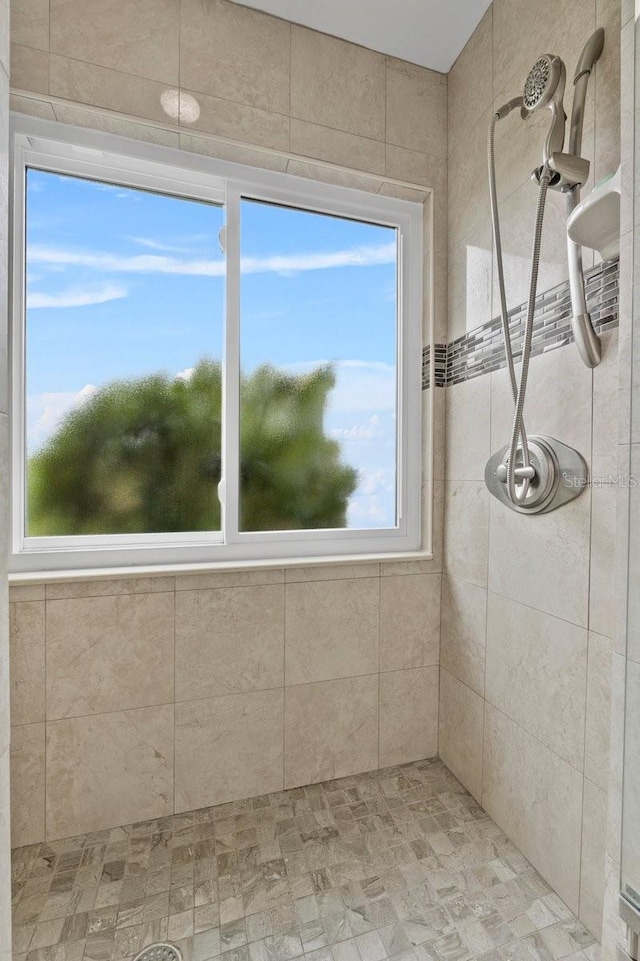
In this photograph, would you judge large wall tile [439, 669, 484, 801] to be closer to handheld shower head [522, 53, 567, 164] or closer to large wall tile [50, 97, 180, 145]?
large wall tile [50, 97, 180, 145]

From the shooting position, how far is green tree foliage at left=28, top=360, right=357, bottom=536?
139 cm

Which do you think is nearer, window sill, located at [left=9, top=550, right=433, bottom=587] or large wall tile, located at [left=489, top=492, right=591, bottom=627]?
large wall tile, located at [left=489, top=492, right=591, bottom=627]

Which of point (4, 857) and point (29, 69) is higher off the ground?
point (29, 69)

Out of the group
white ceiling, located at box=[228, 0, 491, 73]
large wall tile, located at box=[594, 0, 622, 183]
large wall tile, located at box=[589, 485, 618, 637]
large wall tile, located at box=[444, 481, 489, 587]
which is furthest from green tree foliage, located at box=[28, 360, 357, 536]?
white ceiling, located at box=[228, 0, 491, 73]

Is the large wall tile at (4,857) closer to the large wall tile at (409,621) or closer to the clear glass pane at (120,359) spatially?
the clear glass pane at (120,359)

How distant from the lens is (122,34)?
130 centimetres

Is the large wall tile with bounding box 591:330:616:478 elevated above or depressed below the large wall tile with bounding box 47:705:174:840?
above

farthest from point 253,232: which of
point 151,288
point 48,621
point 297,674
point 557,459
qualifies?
point 297,674

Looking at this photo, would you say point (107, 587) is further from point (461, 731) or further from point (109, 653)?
point (461, 731)

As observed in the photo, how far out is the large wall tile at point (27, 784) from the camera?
1254mm

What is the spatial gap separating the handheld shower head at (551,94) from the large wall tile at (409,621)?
1.23 meters

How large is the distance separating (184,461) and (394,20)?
4.98 feet

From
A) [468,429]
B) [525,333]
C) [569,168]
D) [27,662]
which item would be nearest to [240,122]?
[569,168]

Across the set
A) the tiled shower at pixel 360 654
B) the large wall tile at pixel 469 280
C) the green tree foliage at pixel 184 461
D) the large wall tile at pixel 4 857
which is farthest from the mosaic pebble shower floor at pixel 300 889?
the large wall tile at pixel 469 280
